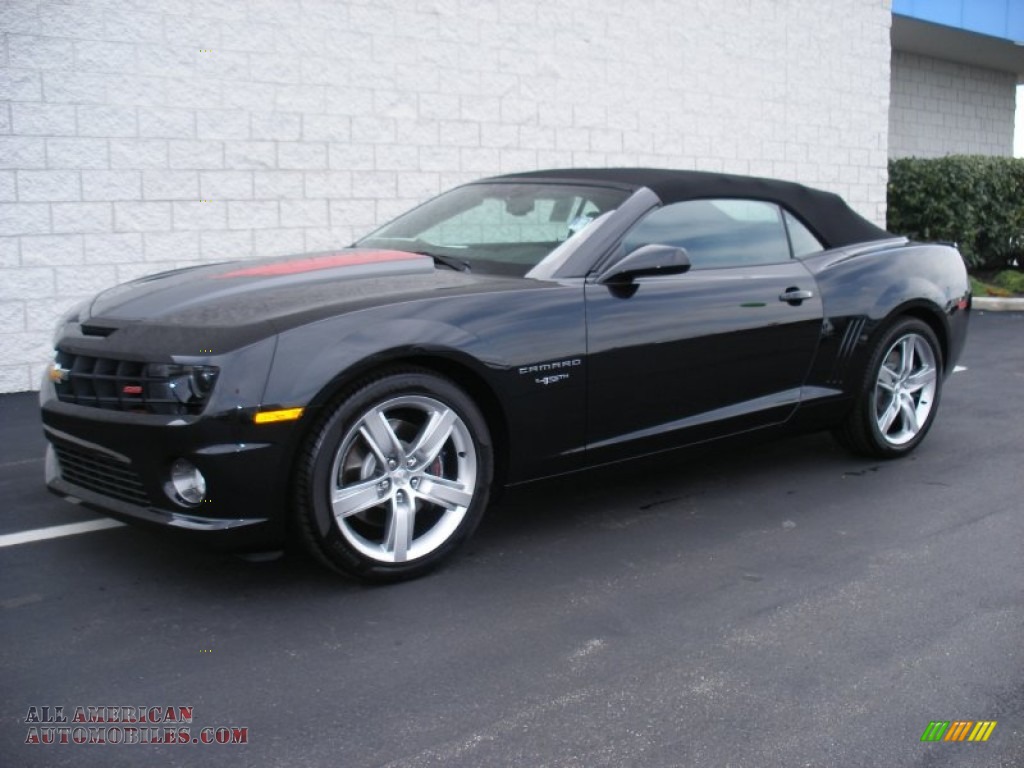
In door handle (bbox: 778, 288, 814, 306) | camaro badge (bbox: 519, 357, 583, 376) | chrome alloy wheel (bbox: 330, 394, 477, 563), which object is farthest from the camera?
door handle (bbox: 778, 288, 814, 306)

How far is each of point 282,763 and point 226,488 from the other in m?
1.02

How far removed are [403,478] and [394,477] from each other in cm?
4

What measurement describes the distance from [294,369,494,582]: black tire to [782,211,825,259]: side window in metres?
2.14

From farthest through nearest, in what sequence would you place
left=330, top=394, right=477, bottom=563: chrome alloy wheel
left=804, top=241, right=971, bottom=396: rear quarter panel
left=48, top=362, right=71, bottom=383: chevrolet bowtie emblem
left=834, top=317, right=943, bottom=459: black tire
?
left=834, top=317, right=943, bottom=459: black tire, left=804, top=241, right=971, bottom=396: rear quarter panel, left=48, top=362, right=71, bottom=383: chevrolet bowtie emblem, left=330, top=394, right=477, bottom=563: chrome alloy wheel

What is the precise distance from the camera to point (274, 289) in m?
3.82

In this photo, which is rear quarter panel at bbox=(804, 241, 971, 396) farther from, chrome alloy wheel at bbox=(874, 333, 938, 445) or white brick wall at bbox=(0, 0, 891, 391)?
white brick wall at bbox=(0, 0, 891, 391)

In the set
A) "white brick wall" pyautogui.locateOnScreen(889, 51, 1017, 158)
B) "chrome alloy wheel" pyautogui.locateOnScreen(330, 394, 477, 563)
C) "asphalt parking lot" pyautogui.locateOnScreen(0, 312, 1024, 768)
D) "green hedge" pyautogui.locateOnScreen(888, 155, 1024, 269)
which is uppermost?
"white brick wall" pyautogui.locateOnScreen(889, 51, 1017, 158)

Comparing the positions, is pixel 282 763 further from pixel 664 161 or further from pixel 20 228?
pixel 664 161

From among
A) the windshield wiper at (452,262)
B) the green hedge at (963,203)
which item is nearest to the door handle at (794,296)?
the windshield wiper at (452,262)

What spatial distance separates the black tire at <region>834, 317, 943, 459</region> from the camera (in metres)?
5.37

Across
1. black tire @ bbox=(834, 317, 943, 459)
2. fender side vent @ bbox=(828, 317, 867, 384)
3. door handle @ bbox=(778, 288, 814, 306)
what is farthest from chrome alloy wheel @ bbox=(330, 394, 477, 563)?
black tire @ bbox=(834, 317, 943, 459)

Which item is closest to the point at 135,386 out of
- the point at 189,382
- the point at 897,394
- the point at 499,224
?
the point at 189,382

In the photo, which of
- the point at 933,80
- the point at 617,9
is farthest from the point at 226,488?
the point at 933,80

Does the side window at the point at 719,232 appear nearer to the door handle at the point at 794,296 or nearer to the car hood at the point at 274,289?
the door handle at the point at 794,296
